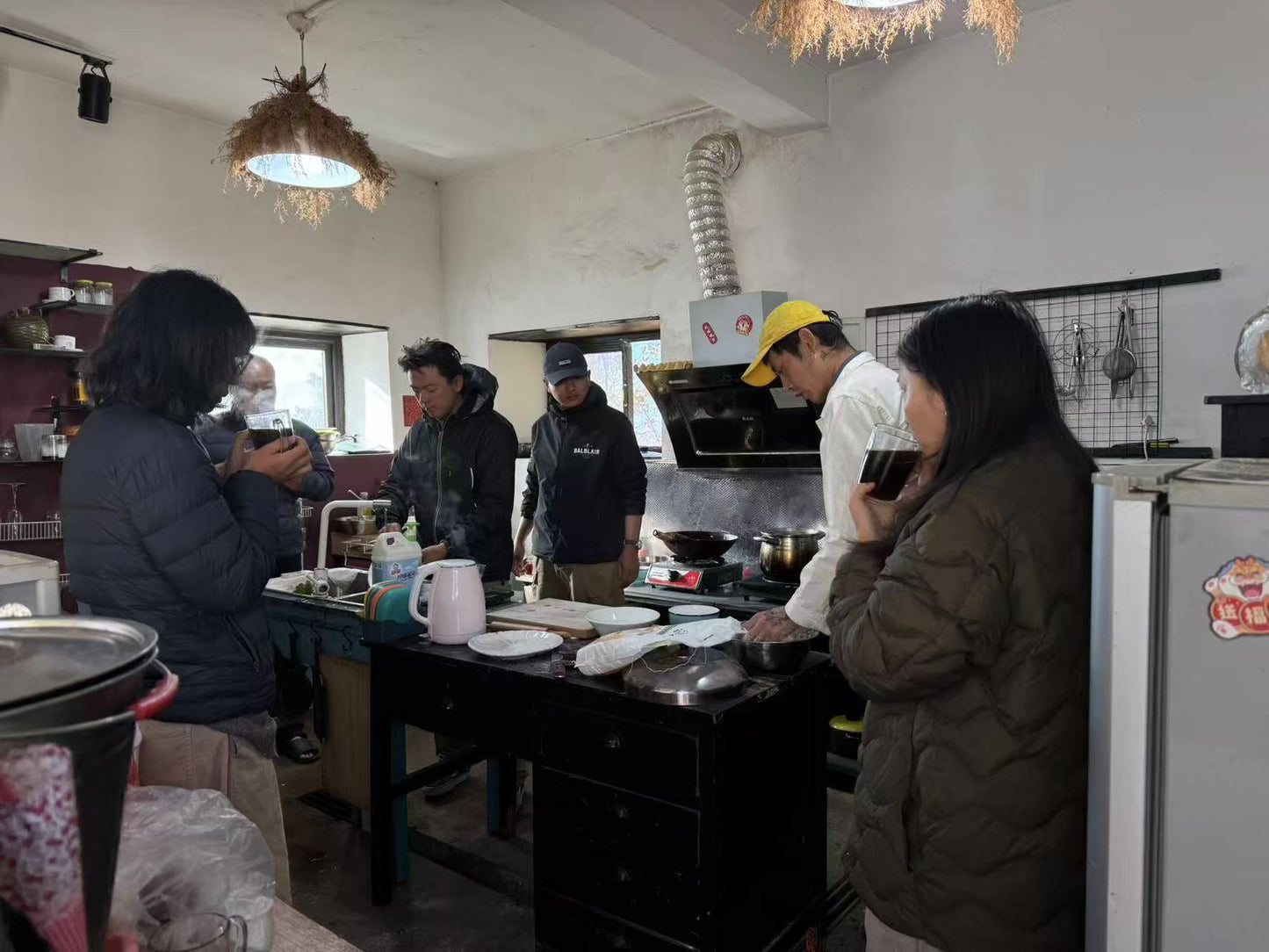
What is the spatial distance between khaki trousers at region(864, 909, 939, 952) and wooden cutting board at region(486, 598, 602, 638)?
3.63 ft

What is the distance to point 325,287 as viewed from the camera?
5.29 metres

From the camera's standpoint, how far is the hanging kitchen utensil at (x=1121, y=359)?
3.31 m

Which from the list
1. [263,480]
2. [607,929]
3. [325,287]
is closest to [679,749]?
[607,929]

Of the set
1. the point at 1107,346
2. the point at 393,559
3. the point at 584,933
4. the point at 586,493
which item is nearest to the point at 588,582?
the point at 586,493

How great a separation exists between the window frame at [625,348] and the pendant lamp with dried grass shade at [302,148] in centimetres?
193

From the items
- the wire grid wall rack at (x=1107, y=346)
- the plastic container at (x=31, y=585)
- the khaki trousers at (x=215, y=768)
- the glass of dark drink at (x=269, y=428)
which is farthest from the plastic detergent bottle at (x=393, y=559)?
the wire grid wall rack at (x=1107, y=346)

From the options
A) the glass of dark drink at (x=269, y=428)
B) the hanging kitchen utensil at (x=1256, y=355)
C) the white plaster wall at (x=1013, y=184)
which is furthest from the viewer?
the white plaster wall at (x=1013, y=184)

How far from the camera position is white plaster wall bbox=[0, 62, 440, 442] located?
4031 millimetres

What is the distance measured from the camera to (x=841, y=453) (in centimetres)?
221

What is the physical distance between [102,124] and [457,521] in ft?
9.61

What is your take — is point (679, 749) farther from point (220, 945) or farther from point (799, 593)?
point (220, 945)

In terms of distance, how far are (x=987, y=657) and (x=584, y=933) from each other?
130 centimetres

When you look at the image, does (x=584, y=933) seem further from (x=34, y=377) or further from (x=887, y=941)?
(x=34, y=377)

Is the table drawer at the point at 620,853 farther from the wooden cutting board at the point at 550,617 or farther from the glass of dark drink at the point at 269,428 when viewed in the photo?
the glass of dark drink at the point at 269,428
